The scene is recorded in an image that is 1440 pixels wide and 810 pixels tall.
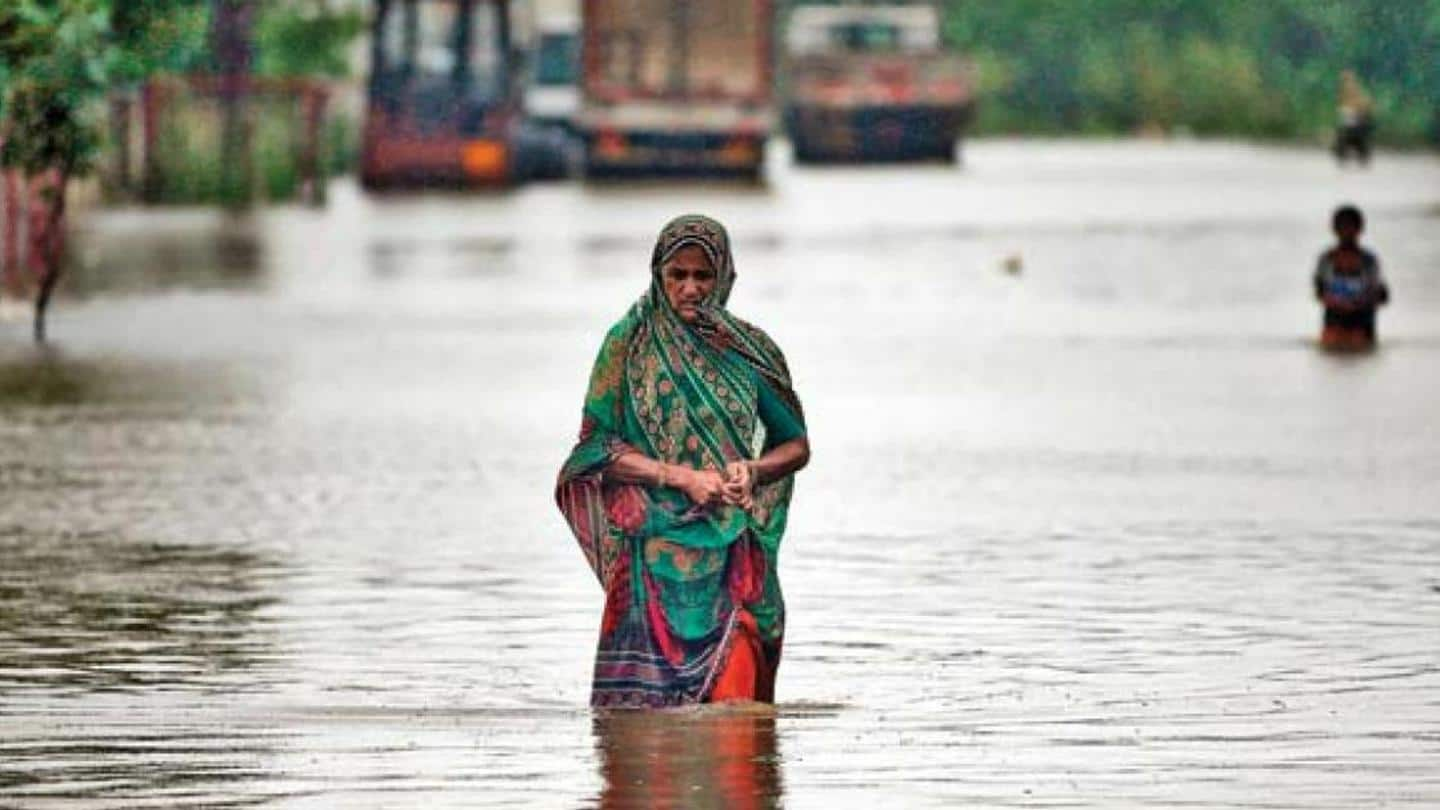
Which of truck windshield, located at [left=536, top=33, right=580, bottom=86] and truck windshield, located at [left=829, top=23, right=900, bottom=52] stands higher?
truck windshield, located at [left=829, top=23, right=900, bottom=52]

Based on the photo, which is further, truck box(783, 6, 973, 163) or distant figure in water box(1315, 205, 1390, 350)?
truck box(783, 6, 973, 163)

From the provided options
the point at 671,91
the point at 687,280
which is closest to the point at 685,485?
the point at 687,280

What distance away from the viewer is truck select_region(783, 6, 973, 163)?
75688mm

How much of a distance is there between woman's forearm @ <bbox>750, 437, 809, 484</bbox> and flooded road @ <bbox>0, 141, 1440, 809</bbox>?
0.59 metres

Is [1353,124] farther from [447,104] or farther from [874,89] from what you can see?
[447,104]

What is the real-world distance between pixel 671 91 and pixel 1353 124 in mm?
10886

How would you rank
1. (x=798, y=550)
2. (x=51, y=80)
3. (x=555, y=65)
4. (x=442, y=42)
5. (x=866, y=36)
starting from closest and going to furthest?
(x=798, y=550) < (x=51, y=80) < (x=442, y=42) < (x=555, y=65) < (x=866, y=36)

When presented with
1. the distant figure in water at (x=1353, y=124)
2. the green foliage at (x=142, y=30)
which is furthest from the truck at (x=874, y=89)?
the green foliage at (x=142, y=30)

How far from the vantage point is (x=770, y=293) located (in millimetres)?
35375

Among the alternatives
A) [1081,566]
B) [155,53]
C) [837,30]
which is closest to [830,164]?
[837,30]

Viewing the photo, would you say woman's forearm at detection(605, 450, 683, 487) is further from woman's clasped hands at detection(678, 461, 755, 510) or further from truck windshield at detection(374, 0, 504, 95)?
truck windshield at detection(374, 0, 504, 95)

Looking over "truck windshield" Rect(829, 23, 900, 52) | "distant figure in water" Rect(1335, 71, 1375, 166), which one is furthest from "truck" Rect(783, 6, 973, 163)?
"distant figure in water" Rect(1335, 71, 1375, 166)

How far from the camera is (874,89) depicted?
75750 mm

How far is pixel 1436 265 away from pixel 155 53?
1385 centimetres
